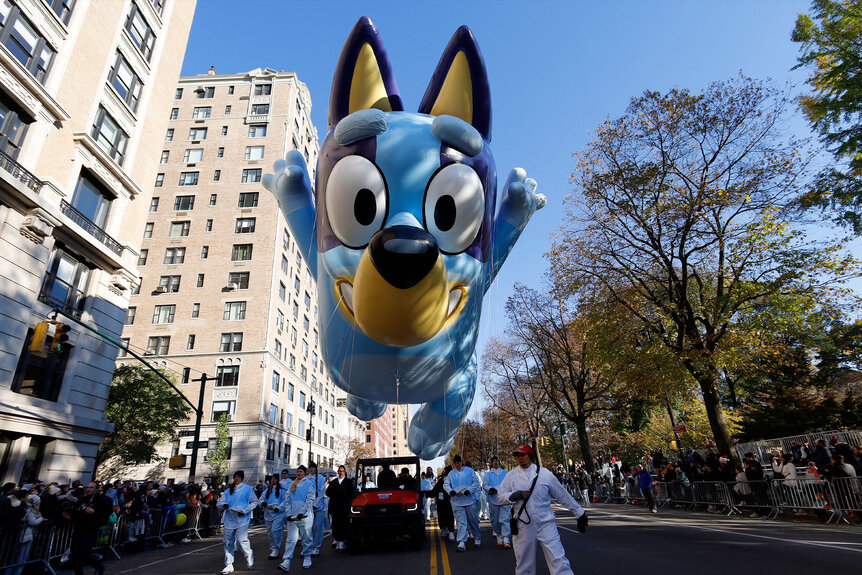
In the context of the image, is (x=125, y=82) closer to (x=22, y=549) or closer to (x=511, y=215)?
(x=22, y=549)

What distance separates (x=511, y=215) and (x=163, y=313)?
122 ft

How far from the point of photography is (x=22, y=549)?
27.2 ft

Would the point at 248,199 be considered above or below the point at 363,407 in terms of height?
above

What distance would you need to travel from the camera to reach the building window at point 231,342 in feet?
115

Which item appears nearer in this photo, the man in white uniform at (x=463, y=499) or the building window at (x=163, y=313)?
the man in white uniform at (x=463, y=499)

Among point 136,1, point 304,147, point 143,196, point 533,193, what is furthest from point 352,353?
point 304,147

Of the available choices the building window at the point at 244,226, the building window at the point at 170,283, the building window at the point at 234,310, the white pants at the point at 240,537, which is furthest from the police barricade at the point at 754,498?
the building window at the point at 170,283

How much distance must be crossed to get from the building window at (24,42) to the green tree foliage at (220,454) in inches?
894

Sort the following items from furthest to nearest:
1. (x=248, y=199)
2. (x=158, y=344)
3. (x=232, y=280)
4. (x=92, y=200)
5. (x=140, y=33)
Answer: (x=248, y=199) → (x=232, y=280) → (x=158, y=344) → (x=140, y=33) → (x=92, y=200)

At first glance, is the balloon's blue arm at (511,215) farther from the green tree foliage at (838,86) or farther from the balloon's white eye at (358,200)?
the green tree foliage at (838,86)

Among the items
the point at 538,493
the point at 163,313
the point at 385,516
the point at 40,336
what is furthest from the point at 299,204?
the point at 163,313

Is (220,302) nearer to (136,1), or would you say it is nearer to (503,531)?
(136,1)

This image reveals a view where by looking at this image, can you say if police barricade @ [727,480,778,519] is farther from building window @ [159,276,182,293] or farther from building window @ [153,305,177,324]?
building window @ [159,276,182,293]

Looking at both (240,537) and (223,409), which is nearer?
(240,537)
